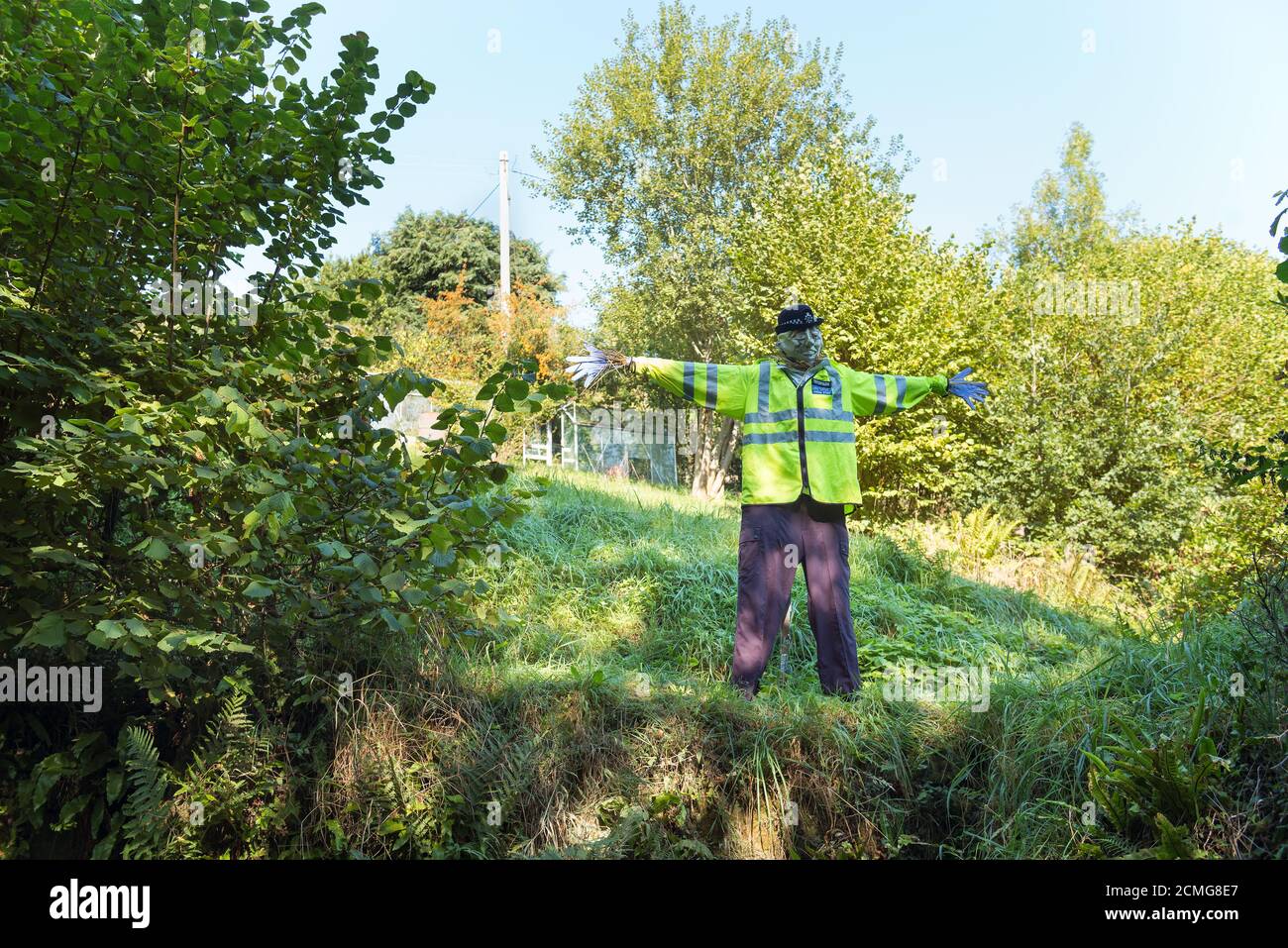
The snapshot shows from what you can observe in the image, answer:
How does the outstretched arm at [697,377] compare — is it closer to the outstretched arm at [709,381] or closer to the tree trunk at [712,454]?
the outstretched arm at [709,381]

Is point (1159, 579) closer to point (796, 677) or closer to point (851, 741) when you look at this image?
point (796, 677)

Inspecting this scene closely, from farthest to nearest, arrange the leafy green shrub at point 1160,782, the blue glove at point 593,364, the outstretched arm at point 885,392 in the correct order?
1. the outstretched arm at point 885,392
2. the blue glove at point 593,364
3. the leafy green shrub at point 1160,782

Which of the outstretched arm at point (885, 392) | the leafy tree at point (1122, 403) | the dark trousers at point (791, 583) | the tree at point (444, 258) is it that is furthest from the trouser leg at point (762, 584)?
the tree at point (444, 258)

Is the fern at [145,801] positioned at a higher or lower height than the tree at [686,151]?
lower

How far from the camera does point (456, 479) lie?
3.49m

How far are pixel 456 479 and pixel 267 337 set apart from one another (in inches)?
40.4

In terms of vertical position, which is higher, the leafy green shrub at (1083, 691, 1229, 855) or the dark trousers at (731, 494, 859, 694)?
the dark trousers at (731, 494, 859, 694)

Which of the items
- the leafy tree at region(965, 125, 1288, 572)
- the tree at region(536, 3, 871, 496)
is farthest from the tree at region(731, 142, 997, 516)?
the tree at region(536, 3, 871, 496)

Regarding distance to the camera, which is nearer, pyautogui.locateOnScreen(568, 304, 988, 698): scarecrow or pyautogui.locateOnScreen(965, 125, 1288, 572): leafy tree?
pyautogui.locateOnScreen(568, 304, 988, 698): scarecrow

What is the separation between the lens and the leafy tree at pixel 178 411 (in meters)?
3.13

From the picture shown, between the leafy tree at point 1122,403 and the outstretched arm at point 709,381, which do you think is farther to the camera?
the leafy tree at point 1122,403

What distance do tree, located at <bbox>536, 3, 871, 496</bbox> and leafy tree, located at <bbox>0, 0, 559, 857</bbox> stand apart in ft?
51.8

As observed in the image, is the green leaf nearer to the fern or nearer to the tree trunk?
the fern

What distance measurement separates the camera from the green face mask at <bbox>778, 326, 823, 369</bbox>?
16.3 ft
